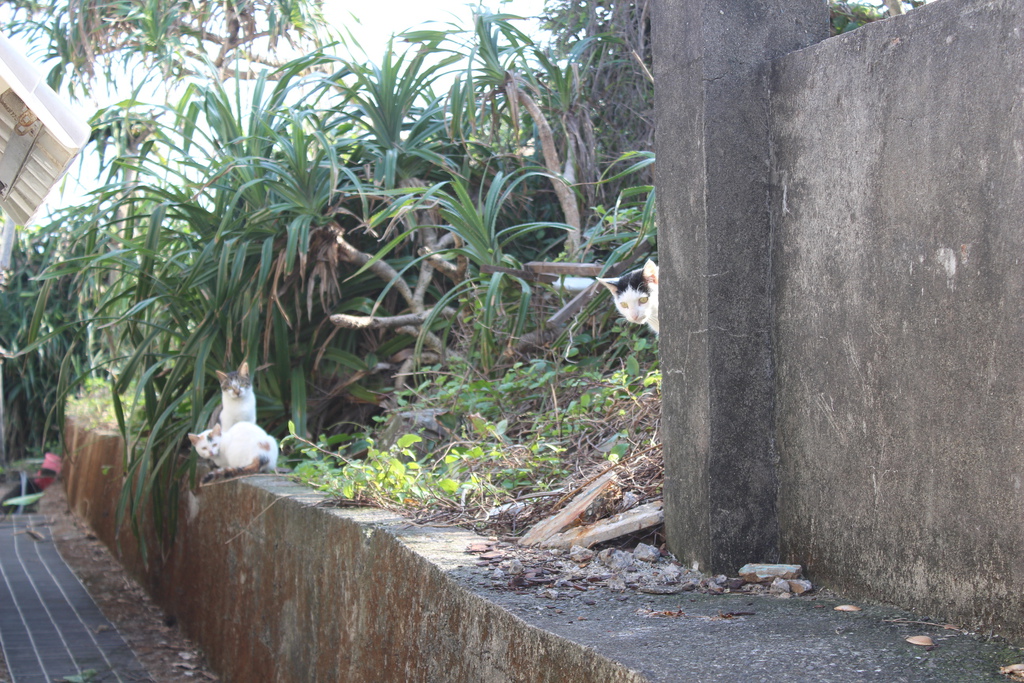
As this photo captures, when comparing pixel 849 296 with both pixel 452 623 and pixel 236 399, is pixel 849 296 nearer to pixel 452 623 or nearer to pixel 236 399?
pixel 452 623

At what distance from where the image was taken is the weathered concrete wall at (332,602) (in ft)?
6.51

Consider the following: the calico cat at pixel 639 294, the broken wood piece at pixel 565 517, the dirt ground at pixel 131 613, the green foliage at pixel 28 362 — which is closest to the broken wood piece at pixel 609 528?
the broken wood piece at pixel 565 517

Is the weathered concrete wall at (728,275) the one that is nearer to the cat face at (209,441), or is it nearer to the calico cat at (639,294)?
the calico cat at (639,294)

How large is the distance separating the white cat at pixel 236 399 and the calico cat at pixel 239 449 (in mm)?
68

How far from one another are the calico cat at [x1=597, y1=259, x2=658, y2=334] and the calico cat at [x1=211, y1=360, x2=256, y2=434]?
200cm

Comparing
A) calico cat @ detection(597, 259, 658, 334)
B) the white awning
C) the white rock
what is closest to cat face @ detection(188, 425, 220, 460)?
the white awning

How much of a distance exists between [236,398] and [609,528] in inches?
101

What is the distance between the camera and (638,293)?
3096 mm

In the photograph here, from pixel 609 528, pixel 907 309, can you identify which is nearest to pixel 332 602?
pixel 609 528

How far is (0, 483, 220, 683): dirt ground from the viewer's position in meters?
4.50

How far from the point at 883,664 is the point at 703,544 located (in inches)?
26.3

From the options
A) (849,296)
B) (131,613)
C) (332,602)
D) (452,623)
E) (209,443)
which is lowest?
(131,613)

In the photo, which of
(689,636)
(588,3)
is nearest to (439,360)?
(588,3)

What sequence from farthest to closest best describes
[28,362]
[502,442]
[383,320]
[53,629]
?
[28,362], [53,629], [383,320], [502,442]
